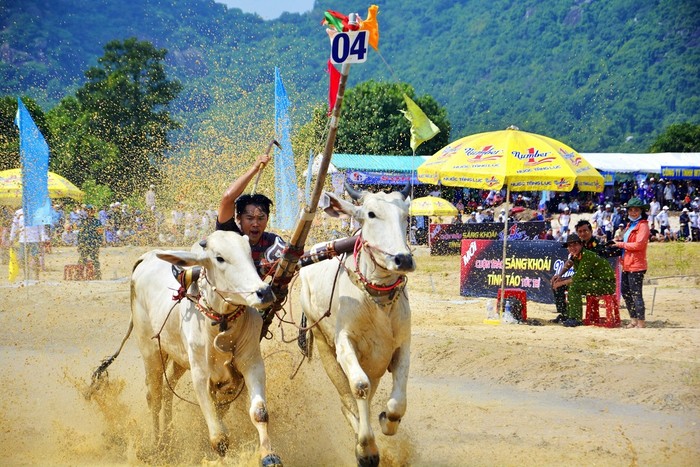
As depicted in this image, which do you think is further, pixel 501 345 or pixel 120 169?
pixel 120 169

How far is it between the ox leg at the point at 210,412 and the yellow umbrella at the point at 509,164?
21.3 ft

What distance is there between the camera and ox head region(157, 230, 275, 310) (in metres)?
5.45

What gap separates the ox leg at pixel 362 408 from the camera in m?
5.87

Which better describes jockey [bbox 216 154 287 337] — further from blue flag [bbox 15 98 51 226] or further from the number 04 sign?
blue flag [bbox 15 98 51 226]

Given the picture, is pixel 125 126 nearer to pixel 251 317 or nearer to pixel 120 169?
pixel 120 169

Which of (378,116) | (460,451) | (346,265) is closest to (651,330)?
(460,451)

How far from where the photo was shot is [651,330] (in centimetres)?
1127

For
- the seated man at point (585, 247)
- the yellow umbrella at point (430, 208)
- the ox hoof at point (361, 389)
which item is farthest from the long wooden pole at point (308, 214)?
the yellow umbrella at point (430, 208)

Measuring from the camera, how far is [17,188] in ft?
65.5

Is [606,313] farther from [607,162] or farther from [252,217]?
[607,162]

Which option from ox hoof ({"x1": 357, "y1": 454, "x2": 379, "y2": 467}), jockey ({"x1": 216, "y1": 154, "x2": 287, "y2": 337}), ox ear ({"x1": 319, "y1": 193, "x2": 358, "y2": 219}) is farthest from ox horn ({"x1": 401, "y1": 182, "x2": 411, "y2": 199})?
ox hoof ({"x1": 357, "y1": 454, "x2": 379, "y2": 467})

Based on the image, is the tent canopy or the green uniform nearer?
the green uniform

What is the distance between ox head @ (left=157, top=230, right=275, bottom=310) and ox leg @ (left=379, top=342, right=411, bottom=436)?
45.8 inches

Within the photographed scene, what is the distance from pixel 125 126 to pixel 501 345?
2772 centimetres
